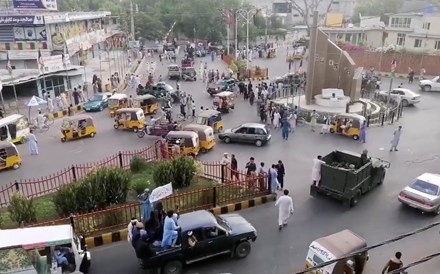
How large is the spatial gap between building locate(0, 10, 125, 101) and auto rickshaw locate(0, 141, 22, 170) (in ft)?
41.6

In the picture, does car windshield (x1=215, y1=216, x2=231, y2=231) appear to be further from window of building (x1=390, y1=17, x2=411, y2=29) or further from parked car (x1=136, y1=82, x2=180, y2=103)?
window of building (x1=390, y1=17, x2=411, y2=29)

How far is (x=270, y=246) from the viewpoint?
11.6 meters

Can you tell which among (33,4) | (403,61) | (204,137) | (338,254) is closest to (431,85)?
(403,61)

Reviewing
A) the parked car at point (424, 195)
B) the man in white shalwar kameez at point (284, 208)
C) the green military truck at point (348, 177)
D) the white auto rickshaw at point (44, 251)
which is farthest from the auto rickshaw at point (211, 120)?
the white auto rickshaw at point (44, 251)

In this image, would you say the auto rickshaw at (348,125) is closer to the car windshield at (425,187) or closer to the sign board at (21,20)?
the car windshield at (425,187)

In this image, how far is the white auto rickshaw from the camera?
891 cm

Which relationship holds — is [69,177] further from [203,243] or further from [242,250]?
[242,250]

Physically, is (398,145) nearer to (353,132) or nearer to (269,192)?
(353,132)

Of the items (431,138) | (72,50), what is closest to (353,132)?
(431,138)

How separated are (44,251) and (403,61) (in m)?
43.4

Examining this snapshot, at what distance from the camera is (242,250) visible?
10.9m

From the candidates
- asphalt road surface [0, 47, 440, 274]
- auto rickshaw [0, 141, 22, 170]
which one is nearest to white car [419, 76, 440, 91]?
asphalt road surface [0, 47, 440, 274]

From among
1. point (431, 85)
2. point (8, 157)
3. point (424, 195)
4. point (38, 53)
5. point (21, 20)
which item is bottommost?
point (8, 157)

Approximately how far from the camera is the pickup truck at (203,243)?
9.91 metres
